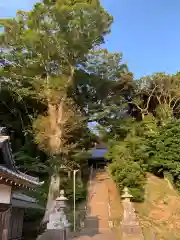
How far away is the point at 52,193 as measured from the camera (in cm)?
1695

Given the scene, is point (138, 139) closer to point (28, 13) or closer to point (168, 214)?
point (168, 214)

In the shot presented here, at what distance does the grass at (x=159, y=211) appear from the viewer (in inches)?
570

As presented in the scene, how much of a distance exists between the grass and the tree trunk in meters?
5.07

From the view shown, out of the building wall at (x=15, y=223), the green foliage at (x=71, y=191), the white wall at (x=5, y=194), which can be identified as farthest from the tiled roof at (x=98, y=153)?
the white wall at (x=5, y=194)

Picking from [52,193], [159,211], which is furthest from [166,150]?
[52,193]

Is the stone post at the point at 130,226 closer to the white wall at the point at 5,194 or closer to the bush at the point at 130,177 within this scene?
the bush at the point at 130,177

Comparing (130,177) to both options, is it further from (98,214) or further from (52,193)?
(52,193)

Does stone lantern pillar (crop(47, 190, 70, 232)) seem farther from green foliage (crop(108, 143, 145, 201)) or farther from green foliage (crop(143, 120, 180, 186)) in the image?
green foliage (crop(143, 120, 180, 186))

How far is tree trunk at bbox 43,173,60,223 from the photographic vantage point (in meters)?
16.2

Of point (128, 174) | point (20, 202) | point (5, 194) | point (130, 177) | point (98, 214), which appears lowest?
point (5, 194)

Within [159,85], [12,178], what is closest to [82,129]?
[159,85]

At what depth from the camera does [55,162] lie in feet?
57.1

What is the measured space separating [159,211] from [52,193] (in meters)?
6.72

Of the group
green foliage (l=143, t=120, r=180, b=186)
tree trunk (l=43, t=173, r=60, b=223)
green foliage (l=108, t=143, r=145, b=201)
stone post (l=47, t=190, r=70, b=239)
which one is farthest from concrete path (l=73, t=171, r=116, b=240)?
green foliage (l=143, t=120, r=180, b=186)
